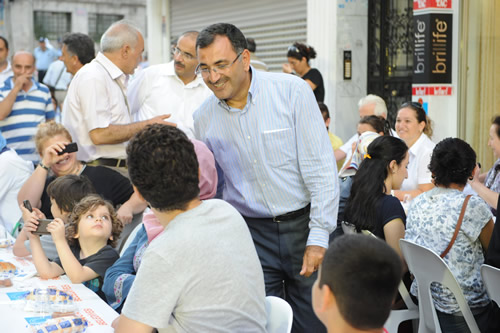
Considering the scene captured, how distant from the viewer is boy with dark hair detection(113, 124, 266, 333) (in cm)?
235

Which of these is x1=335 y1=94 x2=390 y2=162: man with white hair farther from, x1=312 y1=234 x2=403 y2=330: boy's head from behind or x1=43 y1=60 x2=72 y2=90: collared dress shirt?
x1=43 y1=60 x2=72 y2=90: collared dress shirt

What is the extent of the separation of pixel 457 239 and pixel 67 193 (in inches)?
93.9

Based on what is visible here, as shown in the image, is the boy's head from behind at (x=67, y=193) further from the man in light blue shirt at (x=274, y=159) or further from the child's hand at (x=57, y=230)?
the man in light blue shirt at (x=274, y=159)

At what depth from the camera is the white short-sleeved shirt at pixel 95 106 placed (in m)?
5.29

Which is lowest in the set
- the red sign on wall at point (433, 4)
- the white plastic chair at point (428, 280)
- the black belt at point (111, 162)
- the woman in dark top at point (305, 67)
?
the white plastic chair at point (428, 280)

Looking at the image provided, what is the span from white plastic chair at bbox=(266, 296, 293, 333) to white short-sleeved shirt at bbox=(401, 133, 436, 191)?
11.3 ft

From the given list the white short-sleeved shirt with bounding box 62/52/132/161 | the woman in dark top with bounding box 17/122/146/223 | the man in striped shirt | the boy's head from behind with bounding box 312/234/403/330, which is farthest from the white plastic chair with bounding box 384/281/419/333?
the man in striped shirt

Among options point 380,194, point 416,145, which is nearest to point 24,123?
point 416,145

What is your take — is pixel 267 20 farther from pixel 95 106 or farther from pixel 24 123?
pixel 95 106

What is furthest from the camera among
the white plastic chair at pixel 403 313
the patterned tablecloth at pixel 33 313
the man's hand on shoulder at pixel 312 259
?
the white plastic chair at pixel 403 313

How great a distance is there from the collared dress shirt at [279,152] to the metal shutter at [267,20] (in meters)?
7.46

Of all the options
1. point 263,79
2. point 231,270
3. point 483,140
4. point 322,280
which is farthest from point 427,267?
point 483,140

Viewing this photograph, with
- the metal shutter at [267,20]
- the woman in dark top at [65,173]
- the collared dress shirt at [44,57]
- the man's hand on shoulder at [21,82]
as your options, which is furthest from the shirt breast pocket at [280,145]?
the collared dress shirt at [44,57]

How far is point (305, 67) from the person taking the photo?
8.95 metres
